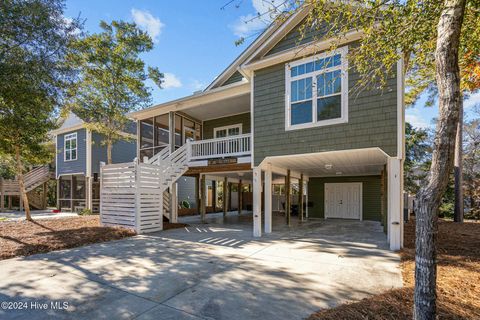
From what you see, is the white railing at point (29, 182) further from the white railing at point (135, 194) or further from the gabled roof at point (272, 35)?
the gabled roof at point (272, 35)

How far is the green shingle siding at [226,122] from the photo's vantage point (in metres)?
12.6

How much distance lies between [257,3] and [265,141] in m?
4.77

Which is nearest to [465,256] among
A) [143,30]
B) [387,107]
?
[387,107]

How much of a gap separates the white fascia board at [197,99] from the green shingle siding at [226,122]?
2.29 m

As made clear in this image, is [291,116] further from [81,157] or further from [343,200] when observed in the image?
[81,157]

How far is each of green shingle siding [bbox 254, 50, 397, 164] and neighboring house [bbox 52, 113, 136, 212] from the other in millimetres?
10659

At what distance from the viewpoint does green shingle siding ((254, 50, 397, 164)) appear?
658 cm

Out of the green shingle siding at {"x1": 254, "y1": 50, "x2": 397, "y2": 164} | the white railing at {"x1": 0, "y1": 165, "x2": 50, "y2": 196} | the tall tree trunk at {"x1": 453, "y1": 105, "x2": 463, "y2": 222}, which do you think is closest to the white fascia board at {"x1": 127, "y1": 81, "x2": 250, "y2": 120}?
the green shingle siding at {"x1": 254, "y1": 50, "x2": 397, "y2": 164}

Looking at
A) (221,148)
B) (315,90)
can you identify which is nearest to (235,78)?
(221,148)

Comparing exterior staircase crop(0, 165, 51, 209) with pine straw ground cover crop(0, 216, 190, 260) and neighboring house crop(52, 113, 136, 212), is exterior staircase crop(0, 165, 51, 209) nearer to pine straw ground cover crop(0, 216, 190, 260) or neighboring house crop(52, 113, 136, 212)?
neighboring house crop(52, 113, 136, 212)

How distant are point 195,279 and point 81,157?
54.9ft

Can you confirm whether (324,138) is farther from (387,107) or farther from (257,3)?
(257,3)

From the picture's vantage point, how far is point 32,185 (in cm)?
1920

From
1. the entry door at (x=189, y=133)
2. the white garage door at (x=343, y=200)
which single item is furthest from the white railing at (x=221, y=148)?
the white garage door at (x=343, y=200)
